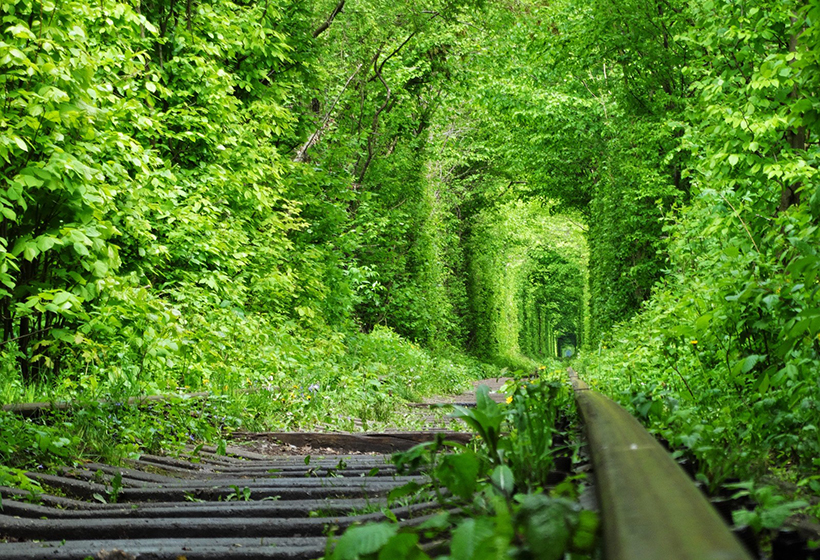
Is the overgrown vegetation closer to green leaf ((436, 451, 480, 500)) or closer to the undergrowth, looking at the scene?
green leaf ((436, 451, 480, 500))

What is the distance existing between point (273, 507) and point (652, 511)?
6.90 feet

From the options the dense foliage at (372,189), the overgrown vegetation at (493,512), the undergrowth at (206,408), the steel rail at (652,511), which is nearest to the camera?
the steel rail at (652,511)

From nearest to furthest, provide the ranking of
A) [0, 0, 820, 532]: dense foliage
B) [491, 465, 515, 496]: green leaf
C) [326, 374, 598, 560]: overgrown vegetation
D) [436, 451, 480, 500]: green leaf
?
[326, 374, 598, 560]: overgrown vegetation < [491, 465, 515, 496]: green leaf < [436, 451, 480, 500]: green leaf < [0, 0, 820, 532]: dense foliage

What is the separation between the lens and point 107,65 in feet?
24.0

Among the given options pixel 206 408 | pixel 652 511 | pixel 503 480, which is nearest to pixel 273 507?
pixel 503 480

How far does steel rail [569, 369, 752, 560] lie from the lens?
1182 mm

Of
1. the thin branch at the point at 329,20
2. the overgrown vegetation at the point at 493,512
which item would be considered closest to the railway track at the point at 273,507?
the overgrown vegetation at the point at 493,512

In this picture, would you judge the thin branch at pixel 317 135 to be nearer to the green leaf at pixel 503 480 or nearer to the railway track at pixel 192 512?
the railway track at pixel 192 512

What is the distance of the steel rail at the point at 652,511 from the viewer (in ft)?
3.88

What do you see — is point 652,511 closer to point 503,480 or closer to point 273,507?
point 503,480

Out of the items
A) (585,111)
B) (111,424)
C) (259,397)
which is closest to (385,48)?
(585,111)

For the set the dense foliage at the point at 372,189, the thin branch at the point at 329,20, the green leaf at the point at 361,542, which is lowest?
the green leaf at the point at 361,542

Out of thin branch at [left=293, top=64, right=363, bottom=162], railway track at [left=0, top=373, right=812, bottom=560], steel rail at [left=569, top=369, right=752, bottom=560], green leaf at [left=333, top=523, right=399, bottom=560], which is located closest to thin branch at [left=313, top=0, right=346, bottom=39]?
thin branch at [left=293, top=64, right=363, bottom=162]

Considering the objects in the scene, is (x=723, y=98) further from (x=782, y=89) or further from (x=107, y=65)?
(x=107, y=65)
